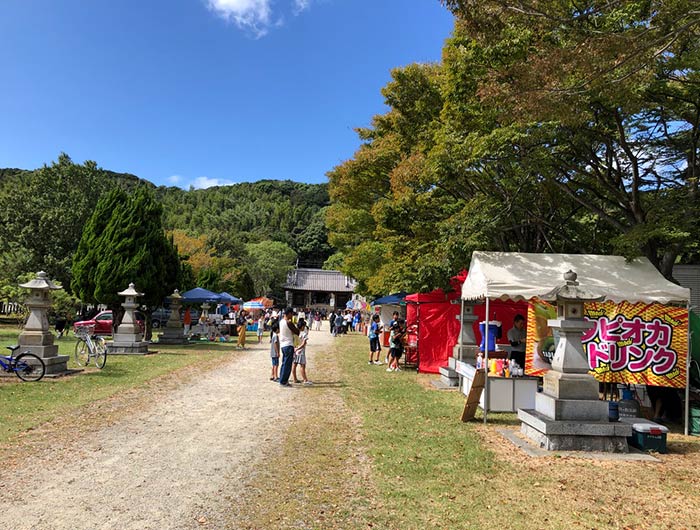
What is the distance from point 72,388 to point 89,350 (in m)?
3.17

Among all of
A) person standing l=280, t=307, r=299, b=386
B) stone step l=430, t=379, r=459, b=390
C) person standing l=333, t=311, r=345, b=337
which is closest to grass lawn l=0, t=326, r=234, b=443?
person standing l=280, t=307, r=299, b=386

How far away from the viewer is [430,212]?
14.7 m

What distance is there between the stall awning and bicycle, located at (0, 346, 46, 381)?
9.37m

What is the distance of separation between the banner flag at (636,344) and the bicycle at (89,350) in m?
10.6

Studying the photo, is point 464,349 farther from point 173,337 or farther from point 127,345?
point 173,337

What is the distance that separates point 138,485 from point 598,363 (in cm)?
701

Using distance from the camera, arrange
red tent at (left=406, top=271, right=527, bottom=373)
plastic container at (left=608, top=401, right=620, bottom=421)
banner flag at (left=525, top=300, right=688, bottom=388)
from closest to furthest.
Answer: plastic container at (left=608, top=401, right=620, bottom=421) < banner flag at (left=525, top=300, right=688, bottom=388) < red tent at (left=406, top=271, right=527, bottom=373)

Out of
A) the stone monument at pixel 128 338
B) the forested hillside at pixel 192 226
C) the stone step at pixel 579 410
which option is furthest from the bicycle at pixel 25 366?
the forested hillside at pixel 192 226

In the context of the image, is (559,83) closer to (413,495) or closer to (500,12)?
(500,12)

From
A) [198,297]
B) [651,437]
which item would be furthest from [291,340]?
[198,297]

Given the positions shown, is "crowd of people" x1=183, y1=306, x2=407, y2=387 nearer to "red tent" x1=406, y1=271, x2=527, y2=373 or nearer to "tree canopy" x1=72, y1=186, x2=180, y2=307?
"red tent" x1=406, y1=271, x2=527, y2=373

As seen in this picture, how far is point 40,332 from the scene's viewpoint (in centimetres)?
1113

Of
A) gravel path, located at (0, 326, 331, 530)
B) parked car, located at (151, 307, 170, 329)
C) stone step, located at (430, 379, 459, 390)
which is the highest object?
gravel path, located at (0, 326, 331, 530)

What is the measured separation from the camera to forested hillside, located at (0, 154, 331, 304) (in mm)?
28328
